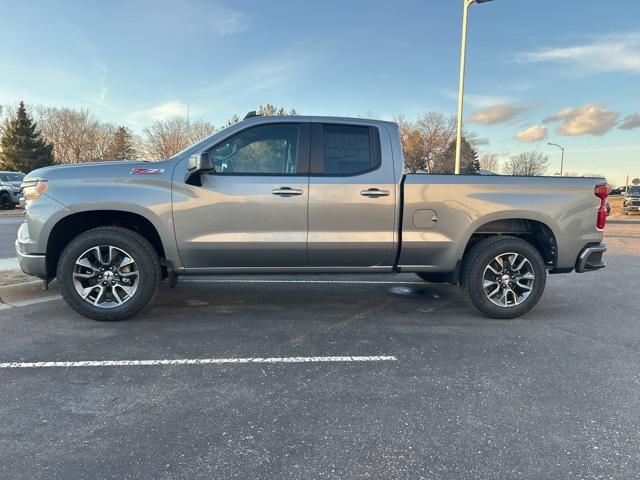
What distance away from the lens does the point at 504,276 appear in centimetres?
475

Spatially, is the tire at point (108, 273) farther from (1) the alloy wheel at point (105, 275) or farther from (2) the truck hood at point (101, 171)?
(2) the truck hood at point (101, 171)

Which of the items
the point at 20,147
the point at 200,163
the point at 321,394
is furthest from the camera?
the point at 20,147

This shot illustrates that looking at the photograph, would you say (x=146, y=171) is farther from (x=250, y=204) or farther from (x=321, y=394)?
(x=321, y=394)

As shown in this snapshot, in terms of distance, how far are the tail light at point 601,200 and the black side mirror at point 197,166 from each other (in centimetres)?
401

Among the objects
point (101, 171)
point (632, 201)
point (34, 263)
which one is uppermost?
point (632, 201)

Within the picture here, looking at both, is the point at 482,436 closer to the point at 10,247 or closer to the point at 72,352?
the point at 72,352

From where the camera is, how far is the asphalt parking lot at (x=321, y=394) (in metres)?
2.30

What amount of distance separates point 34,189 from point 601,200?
19.1ft

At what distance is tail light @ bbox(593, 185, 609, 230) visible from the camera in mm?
4672

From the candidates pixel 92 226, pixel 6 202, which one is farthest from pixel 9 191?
pixel 92 226

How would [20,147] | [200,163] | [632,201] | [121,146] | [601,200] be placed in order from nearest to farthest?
1. [200,163]
2. [601,200]
3. [632,201]
4. [20,147]
5. [121,146]

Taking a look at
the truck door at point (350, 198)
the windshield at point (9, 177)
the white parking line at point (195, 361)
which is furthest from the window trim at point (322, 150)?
the windshield at point (9, 177)

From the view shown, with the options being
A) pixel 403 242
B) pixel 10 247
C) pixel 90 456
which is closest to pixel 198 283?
pixel 403 242

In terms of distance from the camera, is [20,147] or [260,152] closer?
[260,152]
